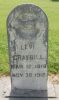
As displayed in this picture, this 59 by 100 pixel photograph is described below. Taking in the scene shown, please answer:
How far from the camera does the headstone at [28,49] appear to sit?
5707 mm

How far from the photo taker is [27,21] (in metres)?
5.73

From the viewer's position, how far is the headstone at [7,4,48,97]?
18.7ft

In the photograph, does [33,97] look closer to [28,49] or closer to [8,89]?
[8,89]

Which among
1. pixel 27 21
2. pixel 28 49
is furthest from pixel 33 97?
pixel 27 21

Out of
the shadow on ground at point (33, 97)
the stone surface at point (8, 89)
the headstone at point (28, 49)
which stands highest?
the headstone at point (28, 49)

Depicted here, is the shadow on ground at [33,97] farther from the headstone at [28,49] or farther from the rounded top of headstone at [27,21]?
the rounded top of headstone at [27,21]

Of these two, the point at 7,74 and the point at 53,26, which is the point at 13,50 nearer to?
the point at 7,74

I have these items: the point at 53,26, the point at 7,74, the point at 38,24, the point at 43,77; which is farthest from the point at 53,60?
the point at 53,26

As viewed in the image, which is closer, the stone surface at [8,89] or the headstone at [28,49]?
the headstone at [28,49]

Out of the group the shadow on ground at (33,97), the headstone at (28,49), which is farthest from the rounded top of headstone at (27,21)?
the shadow on ground at (33,97)

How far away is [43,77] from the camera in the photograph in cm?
619

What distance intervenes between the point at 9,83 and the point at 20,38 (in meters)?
1.28

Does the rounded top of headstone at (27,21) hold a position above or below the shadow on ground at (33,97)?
above

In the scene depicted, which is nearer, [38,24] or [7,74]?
[38,24]
